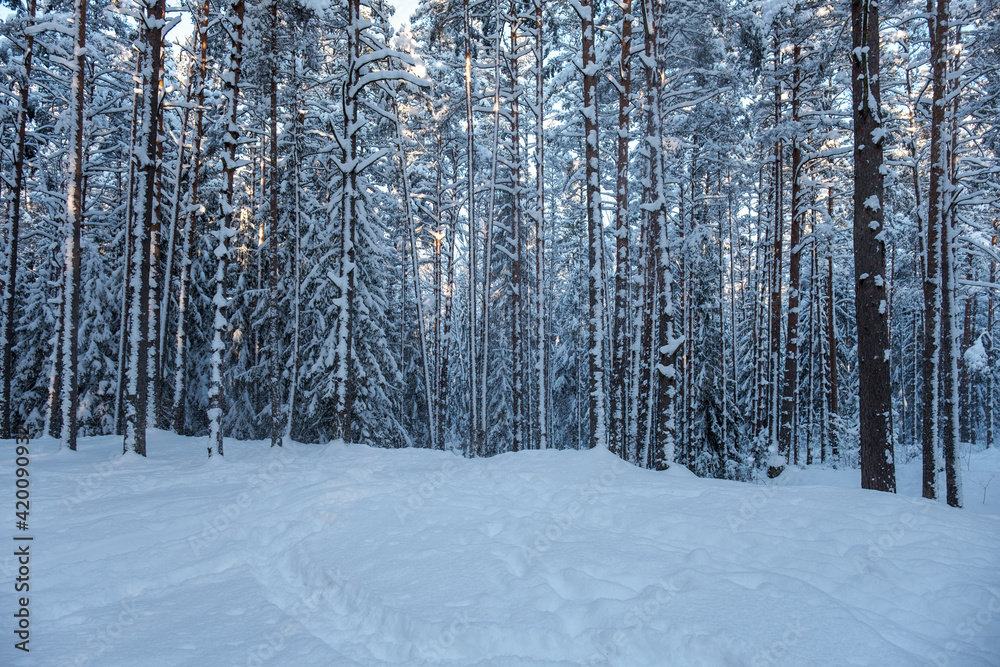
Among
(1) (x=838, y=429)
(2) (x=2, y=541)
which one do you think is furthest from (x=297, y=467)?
(1) (x=838, y=429)

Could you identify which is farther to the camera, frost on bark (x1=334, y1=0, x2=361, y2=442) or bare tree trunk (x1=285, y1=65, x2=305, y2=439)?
bare tree trunk (x1=285, y1=65, x2=305, y2=439)

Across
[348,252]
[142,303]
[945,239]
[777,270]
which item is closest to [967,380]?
[777,270]

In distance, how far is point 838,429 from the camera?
22984 mm

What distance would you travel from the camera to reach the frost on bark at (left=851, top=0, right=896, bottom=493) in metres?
6.95

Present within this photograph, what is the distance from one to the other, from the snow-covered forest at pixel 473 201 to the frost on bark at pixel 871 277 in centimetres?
4

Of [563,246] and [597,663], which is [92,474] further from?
[563,246]

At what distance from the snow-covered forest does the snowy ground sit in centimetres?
325

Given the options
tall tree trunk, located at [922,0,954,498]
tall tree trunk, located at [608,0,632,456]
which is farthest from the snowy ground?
tall tree trunk, located at [922,0,954,498]

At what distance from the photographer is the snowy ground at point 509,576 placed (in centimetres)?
330

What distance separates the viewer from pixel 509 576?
167 inches

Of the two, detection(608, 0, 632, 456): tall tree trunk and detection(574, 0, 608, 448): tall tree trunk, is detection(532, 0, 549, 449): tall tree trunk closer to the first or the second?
detection(608, 0, 632, 456): tall tree trunk

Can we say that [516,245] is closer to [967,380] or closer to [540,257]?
[540,257]

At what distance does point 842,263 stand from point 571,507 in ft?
113

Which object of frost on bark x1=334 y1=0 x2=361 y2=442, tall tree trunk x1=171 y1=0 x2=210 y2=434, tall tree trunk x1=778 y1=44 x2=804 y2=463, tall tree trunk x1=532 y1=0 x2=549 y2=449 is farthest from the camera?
tall tree trunk x1=778 y1=44 x2=804 y2=463
